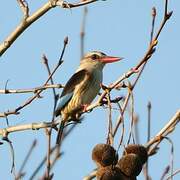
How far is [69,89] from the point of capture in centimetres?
786

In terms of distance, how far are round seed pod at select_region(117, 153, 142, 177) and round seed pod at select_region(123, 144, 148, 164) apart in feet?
0.22

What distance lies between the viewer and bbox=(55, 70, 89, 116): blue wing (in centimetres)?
766

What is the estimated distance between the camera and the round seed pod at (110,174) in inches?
140

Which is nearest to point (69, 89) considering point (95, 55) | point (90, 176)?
point (95, 55)

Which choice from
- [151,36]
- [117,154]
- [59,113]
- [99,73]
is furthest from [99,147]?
[99,73]

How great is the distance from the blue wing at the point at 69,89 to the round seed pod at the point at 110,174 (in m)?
3.94

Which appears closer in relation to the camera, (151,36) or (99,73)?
(151,36)

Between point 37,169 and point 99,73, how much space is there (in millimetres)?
4142

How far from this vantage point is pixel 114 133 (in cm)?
421

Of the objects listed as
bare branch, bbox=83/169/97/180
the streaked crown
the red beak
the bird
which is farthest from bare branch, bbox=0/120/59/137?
the streaked crown

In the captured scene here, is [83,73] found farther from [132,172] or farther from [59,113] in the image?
[132,172]

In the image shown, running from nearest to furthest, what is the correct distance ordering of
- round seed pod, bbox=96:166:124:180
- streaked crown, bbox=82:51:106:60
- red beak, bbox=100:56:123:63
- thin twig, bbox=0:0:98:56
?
1. round seed pod, bbox=96:166:124:180
2. thin twig, bbox=0:0:98:56
3. red beak, bbox=100:56:123:63
4. streaked crown, bbox=82:51:106:60

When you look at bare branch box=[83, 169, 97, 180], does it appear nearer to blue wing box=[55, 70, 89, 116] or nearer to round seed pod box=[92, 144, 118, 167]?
round seed pod box=[92, 144, 118, 167]

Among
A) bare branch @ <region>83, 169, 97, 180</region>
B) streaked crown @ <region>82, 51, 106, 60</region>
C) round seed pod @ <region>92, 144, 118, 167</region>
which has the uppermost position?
streaked crown @ <region>82, 51, 106, 60</region>
